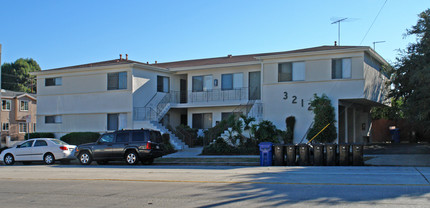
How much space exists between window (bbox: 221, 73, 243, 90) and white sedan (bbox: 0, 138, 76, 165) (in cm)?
1125

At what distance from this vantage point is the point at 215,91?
100.0ft

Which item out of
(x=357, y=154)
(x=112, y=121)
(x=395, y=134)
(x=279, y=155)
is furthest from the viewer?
(x=395, y=134)

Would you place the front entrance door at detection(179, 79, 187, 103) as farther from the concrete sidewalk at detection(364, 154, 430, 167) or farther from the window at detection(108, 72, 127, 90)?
the concrete sidewalk at detection(364, 154, 430, 167)

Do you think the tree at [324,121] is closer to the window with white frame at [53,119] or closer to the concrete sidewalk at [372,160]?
the concrete sidewalk at [372,160]

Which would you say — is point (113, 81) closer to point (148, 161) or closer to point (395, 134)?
point (148, 161)

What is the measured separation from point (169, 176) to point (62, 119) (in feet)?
68.8

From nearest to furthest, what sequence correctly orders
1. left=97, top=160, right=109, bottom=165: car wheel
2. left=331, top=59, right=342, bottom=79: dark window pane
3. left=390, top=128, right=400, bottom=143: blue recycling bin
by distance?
left=97, top=160, right=109, bottom=165: car wheel → left=331, top=59, right=342, bottom=79: dark window pane → left=390, top=128, right=400, bottom=143: blue recycling bin

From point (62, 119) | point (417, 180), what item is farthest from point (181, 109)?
point (417, 180)

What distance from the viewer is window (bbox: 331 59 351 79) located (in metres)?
24.5

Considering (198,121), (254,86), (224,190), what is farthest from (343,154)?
(198,121)

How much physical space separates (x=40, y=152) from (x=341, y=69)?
16959mm

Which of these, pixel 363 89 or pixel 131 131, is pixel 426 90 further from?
pixel 131 131

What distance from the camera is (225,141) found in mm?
25109

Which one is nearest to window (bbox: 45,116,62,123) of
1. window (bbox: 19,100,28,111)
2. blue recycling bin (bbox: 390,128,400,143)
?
window (bbox: 19,100,28,111)
